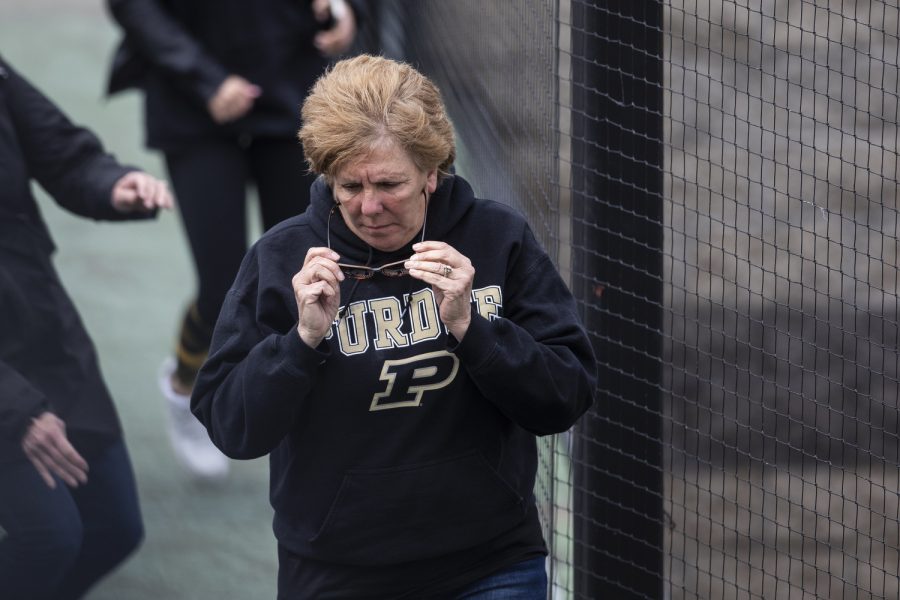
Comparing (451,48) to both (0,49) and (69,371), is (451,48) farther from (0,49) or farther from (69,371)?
(0,49)

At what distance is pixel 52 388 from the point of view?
3.26m

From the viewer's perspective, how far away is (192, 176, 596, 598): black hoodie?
2465 millimetres

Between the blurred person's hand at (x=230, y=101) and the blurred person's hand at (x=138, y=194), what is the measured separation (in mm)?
846

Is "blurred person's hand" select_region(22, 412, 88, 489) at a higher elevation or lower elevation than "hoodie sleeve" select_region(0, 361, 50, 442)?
lower

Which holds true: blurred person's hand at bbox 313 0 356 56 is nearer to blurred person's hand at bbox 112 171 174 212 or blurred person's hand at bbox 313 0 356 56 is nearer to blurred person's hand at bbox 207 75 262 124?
blurred person's hand at bbox 207 75 262 124

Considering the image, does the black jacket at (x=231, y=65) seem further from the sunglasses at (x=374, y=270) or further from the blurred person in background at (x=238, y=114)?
the sunglasses at (x=374, y=270)

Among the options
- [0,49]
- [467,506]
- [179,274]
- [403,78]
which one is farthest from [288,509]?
[0,49]

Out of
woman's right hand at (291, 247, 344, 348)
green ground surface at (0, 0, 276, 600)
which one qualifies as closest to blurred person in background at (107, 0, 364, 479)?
green ground surface at (0, 0, 276, 600)

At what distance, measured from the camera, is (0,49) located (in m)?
8.76

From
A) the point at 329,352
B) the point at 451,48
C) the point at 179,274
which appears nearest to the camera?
the point at 329,352

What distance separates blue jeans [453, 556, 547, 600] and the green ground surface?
5.23ft

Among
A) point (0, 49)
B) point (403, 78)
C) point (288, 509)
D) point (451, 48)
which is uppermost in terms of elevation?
point (403, 78)

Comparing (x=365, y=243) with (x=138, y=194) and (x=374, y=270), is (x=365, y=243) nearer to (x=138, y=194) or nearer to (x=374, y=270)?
(x=374, y=270)

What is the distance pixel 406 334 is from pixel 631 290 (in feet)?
2.34
